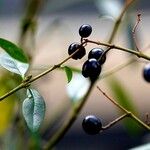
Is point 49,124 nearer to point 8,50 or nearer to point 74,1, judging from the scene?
point 74,1

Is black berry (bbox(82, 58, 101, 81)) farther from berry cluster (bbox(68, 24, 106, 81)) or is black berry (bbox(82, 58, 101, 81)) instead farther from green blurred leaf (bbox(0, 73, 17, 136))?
green blurred leaf (bbox(0, 73, 17, 136))

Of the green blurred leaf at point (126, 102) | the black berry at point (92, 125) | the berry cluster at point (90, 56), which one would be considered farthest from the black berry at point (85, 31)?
the green blurred leaf at point (126, 102)

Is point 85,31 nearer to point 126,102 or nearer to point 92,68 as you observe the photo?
point 92,68

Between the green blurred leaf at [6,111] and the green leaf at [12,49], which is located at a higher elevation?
the green leaf at [12,49]

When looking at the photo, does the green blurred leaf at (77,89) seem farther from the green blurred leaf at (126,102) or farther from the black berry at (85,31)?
the black berry at (85,31)

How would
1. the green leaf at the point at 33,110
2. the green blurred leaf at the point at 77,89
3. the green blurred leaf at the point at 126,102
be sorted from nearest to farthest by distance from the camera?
the green leaf at the point at 33,110, the green blurred leaf at the point at 77,89, the green blurred leaf at the point at 126,102

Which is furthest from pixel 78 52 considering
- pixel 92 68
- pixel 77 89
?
pixel 77 89
